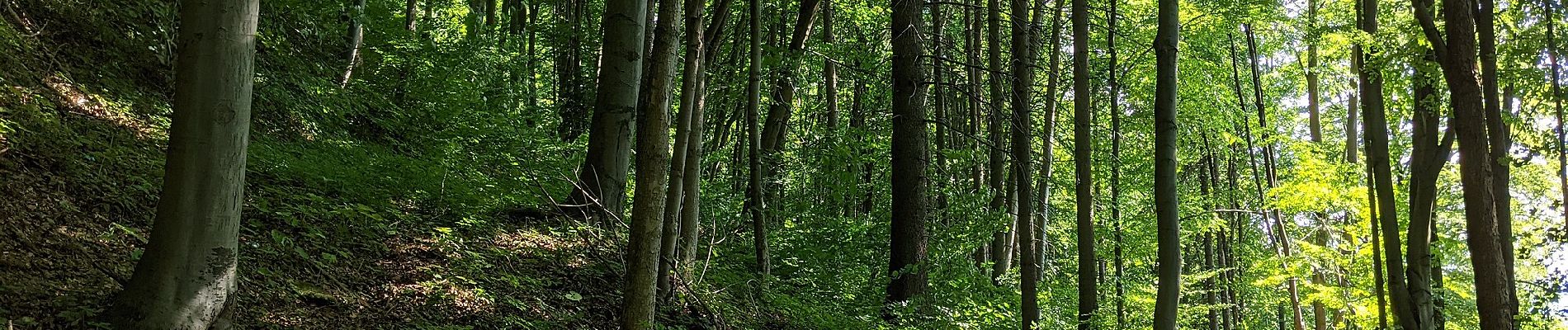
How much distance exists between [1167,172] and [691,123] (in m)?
3.91

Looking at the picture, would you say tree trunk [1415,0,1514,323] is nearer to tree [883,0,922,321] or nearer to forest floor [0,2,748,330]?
tree [883,0,922,321]

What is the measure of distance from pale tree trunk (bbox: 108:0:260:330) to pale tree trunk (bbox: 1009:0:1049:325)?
7.04m

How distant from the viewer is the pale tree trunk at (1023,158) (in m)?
9.41

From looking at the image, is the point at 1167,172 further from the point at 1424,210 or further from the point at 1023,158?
the point at 1424,210

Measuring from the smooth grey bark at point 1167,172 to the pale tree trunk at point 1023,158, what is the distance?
6.52ft

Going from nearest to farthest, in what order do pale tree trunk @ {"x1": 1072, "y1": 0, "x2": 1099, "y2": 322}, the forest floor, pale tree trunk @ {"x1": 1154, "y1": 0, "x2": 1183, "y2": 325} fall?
the forest floor < pale tree trunk @ {"x1": 1154, "y1": 0, "x2": 1183, "y2": 325} < pale tree trunk @ {"x1": 1072, "y1": 0, "x2": 1099, "y2": 322}

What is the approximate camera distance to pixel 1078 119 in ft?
28.2

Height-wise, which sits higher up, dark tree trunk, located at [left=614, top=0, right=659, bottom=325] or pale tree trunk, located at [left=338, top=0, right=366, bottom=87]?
pale tree trunk, located at [left=338, top=0, right=366, bottom=87]

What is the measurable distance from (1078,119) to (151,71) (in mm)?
8403

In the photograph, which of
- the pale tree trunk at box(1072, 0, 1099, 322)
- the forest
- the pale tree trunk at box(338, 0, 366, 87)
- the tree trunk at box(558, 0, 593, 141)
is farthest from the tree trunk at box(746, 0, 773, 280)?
the pale tree trunk at box(338, 0, 366, 87)

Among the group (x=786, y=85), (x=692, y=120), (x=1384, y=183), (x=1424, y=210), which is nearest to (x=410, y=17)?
(x=786, y=85)

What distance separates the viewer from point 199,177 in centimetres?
390

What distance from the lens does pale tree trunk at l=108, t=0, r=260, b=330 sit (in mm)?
3842

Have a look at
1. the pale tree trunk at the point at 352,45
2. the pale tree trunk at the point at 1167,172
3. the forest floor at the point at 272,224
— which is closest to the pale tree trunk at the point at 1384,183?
the pale tree trunk at the point at 1167,172
